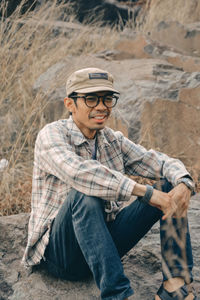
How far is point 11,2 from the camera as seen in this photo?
6273 millimetres

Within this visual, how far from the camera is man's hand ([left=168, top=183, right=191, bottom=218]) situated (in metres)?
2.11

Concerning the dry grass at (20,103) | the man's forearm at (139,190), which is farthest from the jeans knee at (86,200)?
the dry grass at (20,103)

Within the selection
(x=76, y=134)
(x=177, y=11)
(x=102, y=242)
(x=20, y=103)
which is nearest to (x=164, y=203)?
(x=102, y=242)

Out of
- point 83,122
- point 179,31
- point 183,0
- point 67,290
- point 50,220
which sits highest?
point 183,0

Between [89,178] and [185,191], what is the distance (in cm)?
55

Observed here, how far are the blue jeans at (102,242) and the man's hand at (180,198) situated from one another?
44mm

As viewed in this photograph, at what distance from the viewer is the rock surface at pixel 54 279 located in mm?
2236

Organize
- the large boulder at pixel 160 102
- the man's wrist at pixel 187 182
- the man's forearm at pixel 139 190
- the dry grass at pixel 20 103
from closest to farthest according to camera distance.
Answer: the man's forearm at pixel 139 190, the man's wrist at pixel 187 182, the dry grass at pixel 20 103, the large boulder at pixel 160 102

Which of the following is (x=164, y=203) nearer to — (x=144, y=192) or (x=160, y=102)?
(x=144, y=192)

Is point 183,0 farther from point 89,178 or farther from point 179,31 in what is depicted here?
point 89,178

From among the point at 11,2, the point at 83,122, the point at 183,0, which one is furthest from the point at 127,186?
the point at 183,0

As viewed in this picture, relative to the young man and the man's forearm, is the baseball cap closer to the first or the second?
the young man

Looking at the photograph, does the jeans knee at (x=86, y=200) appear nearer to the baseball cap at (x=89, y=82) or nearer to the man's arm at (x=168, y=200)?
the man's arm at (x=168, y=200)

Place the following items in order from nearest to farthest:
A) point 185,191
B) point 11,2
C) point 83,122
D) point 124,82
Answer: point 185,191, point 83,122, point 124,82, point 11,2
